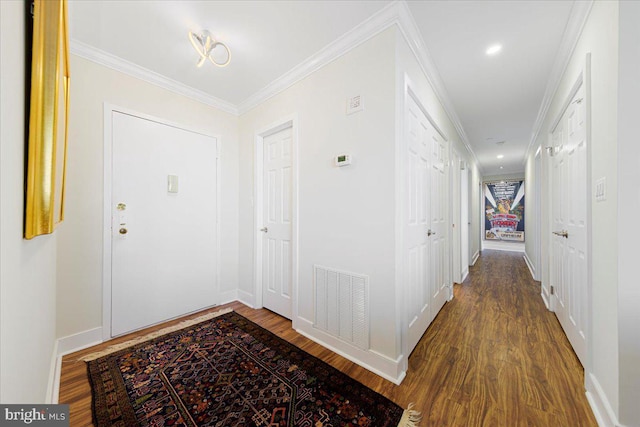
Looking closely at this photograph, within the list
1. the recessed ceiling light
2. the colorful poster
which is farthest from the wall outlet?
the colorful poster

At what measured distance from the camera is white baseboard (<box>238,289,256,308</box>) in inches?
111

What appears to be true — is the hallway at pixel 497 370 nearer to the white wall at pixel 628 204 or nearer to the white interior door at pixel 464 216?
the white wall at pixel 628 204

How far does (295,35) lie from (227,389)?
8.68 feet

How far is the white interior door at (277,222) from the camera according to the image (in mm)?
2527

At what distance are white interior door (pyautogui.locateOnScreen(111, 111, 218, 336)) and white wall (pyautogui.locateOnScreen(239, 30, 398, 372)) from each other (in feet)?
4.06

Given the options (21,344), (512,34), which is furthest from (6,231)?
(512,34)

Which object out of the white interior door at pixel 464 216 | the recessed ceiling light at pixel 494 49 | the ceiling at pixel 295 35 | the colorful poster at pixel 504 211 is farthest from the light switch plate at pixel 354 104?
the colorful poster at pixel 504 211

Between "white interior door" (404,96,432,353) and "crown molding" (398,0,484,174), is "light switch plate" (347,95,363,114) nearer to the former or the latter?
"white interior door" (404,96,432,353)

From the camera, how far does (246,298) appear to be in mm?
2922

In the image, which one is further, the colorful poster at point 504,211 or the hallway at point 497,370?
the colorful poster at point 504,211

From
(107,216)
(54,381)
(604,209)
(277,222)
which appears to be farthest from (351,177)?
(54,381)

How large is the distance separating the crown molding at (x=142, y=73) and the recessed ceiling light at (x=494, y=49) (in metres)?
2.79

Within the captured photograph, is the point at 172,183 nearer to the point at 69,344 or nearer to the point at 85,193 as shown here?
the point at 85,193

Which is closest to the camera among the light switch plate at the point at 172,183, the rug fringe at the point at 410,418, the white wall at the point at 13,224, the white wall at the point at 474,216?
the white wall at the point at 13,224
